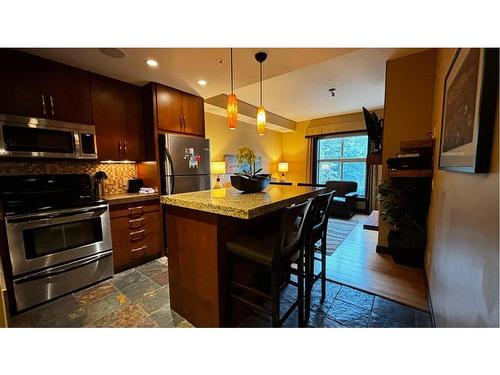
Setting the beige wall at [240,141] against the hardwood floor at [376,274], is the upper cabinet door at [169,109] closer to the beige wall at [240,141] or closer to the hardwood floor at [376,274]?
the beige wall at [240,141]

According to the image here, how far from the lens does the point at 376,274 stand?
2.08 m

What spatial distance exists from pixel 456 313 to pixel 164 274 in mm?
2321

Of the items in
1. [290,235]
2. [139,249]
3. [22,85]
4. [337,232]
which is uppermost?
[22,85]

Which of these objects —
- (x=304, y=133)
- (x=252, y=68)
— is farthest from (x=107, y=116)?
(x=304, y=133)

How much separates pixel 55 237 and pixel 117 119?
55.7 inches

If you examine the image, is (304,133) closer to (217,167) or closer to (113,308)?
(217,167)

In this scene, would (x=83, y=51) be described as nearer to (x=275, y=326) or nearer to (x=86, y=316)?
(x=86, y=316)

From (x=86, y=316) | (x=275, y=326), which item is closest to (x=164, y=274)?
(x=86, y=316)

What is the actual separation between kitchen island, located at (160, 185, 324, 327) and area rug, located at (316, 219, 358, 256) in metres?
1.73

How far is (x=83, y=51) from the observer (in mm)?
1774

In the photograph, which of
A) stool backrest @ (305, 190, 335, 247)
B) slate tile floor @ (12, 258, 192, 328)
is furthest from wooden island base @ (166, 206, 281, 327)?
stool backrest @ (305, 190, 335, 247)

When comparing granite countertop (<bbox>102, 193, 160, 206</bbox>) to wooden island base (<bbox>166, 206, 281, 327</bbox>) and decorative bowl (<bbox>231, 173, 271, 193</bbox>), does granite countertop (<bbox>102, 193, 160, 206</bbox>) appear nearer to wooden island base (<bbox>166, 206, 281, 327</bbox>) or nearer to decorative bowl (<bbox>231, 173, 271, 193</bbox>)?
wooden island base (<bbox>166, 206, 281, 327</bbox>)

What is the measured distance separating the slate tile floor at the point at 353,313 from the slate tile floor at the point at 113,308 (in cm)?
72

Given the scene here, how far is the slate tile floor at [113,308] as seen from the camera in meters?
1.47
